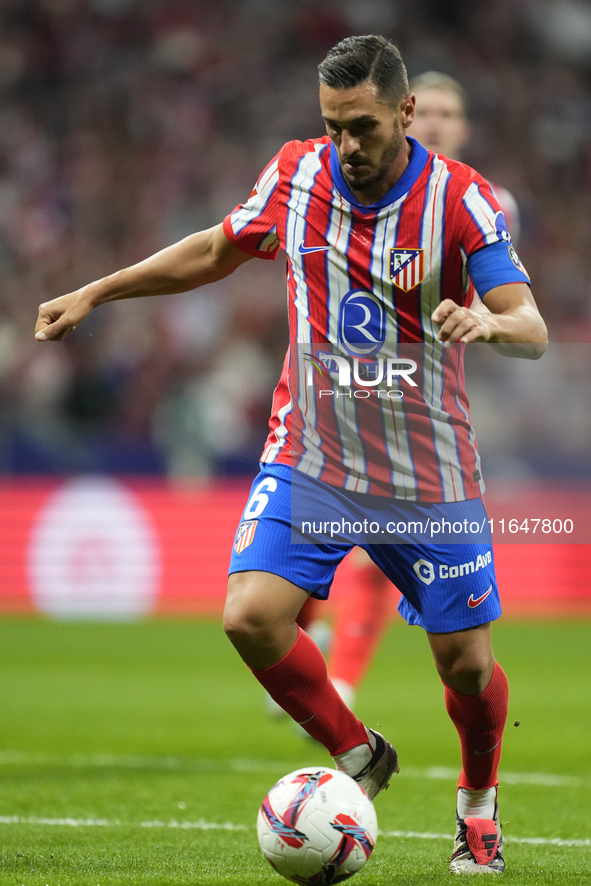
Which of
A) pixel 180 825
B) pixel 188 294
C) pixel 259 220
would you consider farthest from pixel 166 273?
pixel 188 294

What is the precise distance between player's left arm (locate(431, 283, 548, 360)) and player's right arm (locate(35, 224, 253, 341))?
2.98ft

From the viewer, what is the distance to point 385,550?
3.56 metres

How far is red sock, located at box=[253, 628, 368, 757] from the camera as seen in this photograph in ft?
11.5

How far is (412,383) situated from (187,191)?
1262 centimetres

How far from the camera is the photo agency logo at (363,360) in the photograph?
3.53 metres

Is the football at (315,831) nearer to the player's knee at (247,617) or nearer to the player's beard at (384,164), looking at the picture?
the player's knee at (247,617)

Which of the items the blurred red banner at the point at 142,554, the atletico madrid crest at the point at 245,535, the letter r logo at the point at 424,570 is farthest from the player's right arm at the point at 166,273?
the blurred red banner at the point at 142,554

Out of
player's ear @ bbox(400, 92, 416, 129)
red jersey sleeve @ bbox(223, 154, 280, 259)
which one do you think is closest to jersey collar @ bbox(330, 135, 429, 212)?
player's ear @ bbox(400, 92, 416, 129)

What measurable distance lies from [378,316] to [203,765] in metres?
3.01

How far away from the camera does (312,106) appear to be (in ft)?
53.2

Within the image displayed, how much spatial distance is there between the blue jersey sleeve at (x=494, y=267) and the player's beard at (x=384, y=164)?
1.11ft

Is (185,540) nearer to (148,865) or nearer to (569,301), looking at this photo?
(569,301)

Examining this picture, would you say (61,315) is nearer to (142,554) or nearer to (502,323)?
(502,323)

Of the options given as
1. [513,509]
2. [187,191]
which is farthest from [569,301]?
[187,191]
